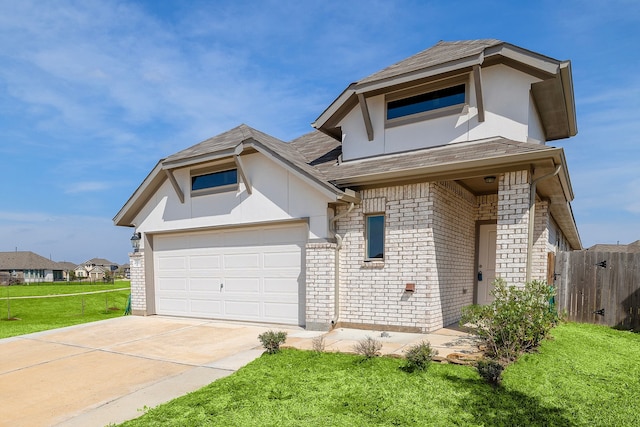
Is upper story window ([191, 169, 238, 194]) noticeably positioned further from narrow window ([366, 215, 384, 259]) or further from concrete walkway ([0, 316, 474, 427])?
narrow window ([366, 215, 384, 259])

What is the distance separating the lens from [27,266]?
214ft

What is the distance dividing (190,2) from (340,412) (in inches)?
349

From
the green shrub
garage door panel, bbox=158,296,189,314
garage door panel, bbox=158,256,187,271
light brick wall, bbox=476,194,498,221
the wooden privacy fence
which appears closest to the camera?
the green shrub

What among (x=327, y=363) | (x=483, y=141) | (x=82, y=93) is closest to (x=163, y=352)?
(x=327, y=363)

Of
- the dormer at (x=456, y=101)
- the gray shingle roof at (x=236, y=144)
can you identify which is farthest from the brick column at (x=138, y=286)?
the dormer at (x=456, y=101)

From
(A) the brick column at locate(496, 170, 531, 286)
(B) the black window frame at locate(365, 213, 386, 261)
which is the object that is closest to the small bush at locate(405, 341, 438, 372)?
(A) the brick column at locate(496, 170, 531, 286)

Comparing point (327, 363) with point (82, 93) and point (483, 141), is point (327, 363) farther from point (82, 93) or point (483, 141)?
point (82, 93)

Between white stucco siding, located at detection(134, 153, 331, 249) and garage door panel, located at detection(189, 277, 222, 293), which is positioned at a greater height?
white stucco siding, located at detection(134, 153, 331, 249)

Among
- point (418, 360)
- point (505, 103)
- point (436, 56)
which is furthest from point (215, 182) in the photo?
point (505, 103)

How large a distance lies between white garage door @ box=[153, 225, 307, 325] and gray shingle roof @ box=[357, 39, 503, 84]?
4340mm

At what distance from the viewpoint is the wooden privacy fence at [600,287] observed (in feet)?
27.0

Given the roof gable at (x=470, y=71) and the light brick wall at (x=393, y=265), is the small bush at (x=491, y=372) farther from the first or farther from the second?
the roof gable at (x=470, y=71)

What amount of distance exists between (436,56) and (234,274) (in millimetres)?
7629

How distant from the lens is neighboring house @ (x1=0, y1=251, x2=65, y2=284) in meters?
64.3
